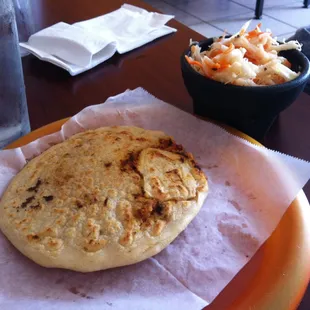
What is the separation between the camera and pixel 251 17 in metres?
3.40

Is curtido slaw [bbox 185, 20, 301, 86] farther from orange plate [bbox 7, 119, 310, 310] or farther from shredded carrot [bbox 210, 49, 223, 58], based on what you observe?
orange plate [bbox 7, 119, 310, 310]

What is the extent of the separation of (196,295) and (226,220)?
150mm

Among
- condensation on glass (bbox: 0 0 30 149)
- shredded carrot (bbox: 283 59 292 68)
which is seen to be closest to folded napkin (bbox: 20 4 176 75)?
condensation on glass (bbox: 0 0 30 149)

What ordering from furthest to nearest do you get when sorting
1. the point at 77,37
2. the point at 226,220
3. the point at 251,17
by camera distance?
the point at 251,17
the point at 77,37
the point at 226,220

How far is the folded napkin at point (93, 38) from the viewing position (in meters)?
1.14

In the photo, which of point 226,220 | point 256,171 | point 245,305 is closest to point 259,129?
point 256,171

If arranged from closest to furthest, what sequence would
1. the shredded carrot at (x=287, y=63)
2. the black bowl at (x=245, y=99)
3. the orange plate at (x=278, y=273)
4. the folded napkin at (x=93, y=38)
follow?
the orange plate at (x=278, y=273) < the black bowl at (x=245, y=99) < the shredded carrot at (x=287, y=63) < the folded napkin at (x=93, y=38)

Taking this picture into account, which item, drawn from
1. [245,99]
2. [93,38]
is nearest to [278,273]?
[245,99]

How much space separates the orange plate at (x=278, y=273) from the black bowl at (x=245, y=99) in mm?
201

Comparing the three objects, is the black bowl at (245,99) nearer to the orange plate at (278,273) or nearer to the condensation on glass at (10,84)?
the orange plate at (278,273)

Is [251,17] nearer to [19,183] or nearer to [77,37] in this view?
[77,37]

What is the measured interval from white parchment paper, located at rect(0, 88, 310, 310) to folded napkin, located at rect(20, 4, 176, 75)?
1.12 ft

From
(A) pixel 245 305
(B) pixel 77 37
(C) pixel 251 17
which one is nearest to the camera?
(A) pixel 245 305

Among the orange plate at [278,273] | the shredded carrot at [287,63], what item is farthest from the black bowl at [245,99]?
the orange plate at [278,273]
